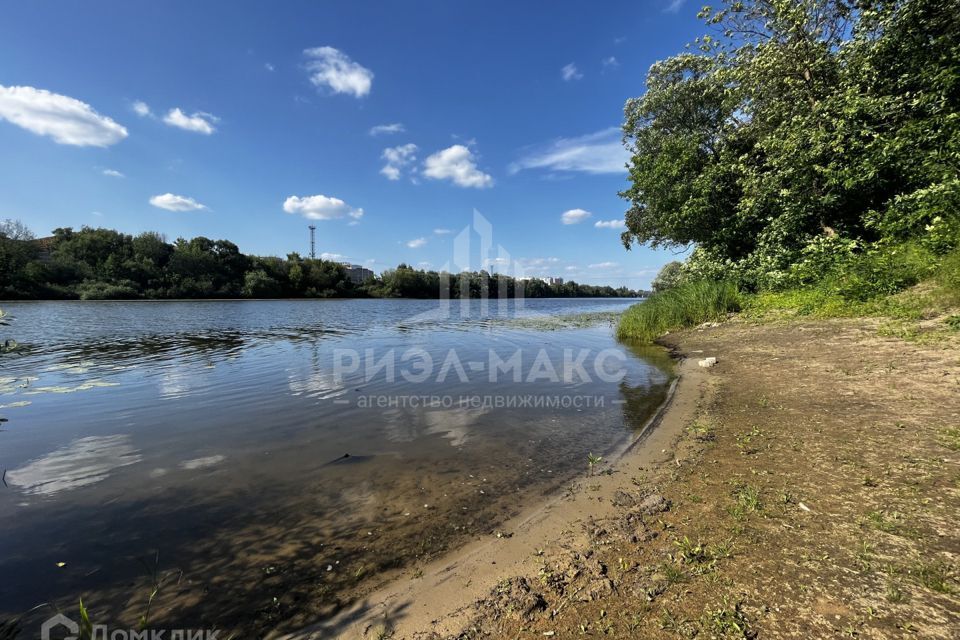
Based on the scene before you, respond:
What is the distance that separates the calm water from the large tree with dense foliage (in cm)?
1149

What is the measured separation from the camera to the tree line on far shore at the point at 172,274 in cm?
5547

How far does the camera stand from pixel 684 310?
60.5 feet

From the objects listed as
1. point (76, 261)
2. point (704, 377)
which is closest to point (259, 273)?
point (76, 261)

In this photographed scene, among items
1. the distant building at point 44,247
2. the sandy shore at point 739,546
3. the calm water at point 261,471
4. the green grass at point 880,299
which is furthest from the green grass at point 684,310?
the distant building at point 44,247

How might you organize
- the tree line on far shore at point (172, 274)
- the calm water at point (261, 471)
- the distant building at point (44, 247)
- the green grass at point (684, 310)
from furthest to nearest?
the distant building at point (44, 247)
the tree line on far shore at point (172, 274)
the green grass at point (684, 310)
the calm water at point (261, 471)

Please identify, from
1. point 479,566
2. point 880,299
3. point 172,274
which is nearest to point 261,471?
point 479,566

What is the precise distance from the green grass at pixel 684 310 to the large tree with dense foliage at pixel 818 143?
5.51ft

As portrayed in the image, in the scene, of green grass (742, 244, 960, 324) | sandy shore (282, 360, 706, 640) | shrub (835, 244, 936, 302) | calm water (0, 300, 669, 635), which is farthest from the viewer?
shrub (835, 244, 936, 302)

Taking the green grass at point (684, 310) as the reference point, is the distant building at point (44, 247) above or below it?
above

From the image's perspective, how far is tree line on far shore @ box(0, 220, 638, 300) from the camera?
5547 centimetres

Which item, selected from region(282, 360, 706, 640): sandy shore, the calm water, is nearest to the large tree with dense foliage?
the calm water

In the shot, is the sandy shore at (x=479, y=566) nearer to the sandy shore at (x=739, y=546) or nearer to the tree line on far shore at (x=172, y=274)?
the sandy shore at (x=739, y=546)

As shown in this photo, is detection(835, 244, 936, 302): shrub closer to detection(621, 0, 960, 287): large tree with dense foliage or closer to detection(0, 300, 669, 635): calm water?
detection(621, 0, 960, 287): large tree with dense foliage

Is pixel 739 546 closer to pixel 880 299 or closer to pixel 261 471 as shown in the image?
pixel 261 471
